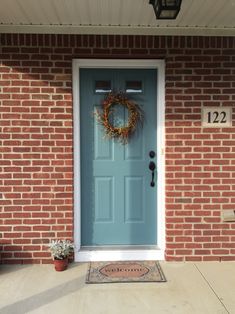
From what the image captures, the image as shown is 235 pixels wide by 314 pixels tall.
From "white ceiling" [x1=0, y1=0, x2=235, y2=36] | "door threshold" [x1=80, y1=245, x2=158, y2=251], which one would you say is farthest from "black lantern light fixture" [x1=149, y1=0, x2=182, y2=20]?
"door threshold" [x1=80, y1=245, x2=158, y2=251]

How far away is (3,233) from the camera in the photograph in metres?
4.40

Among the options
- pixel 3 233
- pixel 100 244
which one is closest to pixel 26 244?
pixel 3 233

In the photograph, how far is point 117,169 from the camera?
15.1ft

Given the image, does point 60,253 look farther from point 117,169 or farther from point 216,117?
point 216,117

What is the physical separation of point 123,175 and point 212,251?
134 centimetres

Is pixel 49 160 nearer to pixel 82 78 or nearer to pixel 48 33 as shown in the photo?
pixel 82 78

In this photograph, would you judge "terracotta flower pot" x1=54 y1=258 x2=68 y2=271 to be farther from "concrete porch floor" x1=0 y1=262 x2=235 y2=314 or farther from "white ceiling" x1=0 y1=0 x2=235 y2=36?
"white ceiling" x1=0 y1=0 x2=235 y2=36

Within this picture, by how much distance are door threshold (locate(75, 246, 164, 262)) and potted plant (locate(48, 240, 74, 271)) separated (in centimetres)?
28

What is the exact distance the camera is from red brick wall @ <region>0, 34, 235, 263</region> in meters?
4.35

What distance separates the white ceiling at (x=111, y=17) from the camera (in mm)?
3645

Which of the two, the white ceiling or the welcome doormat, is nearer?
the white ceiling

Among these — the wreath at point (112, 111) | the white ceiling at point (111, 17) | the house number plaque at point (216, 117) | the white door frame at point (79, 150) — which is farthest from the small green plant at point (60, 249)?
the white ceiling at point (111, 17)

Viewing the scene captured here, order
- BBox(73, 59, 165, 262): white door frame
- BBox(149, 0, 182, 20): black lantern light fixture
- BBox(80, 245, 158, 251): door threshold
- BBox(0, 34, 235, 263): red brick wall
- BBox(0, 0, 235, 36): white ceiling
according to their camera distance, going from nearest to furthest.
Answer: BBox(149, 0, 182, 20): black lantern light fixture → BBox(0, 0, 235, 36): white ceiling → BBox(0, 34, 235, 263): red brick wall → BBox(73, 59, 165, 262): white door frame → BBox(80, 245, 158, 251): door threshold

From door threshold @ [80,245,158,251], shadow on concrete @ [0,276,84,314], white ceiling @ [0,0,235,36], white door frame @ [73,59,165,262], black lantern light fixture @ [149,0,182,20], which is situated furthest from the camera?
door threshold @ [80,245,158,251]
